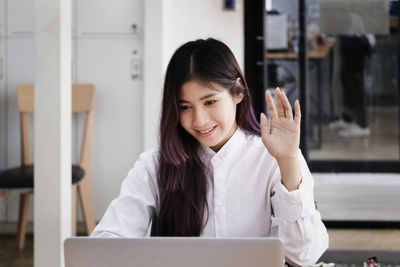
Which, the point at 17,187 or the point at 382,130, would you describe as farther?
the point at 382,130

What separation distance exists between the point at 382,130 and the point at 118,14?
2.72m

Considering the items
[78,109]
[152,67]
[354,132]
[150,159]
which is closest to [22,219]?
[78,109]

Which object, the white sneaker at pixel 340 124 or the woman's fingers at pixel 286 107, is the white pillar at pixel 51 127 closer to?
the woman's fingers at pixel 286 107

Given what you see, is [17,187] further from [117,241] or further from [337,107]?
[337,107]

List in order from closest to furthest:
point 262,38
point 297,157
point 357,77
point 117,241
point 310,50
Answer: point 117,241 < point 297,157 < point 262,38 < point 310,50 < point 357,77

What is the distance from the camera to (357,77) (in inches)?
200

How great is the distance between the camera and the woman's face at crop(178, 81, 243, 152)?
1.42 m

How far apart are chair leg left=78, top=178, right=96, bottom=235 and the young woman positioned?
2.26m

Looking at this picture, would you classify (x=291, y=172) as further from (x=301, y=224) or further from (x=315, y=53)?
(x=315, y=53)

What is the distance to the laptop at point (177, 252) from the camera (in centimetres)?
86

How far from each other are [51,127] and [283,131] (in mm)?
1241

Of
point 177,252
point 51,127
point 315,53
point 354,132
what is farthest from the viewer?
point 354,132

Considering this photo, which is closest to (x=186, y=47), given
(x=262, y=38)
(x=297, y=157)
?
(x=297, y=157)

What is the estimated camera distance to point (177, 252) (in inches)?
33.8
